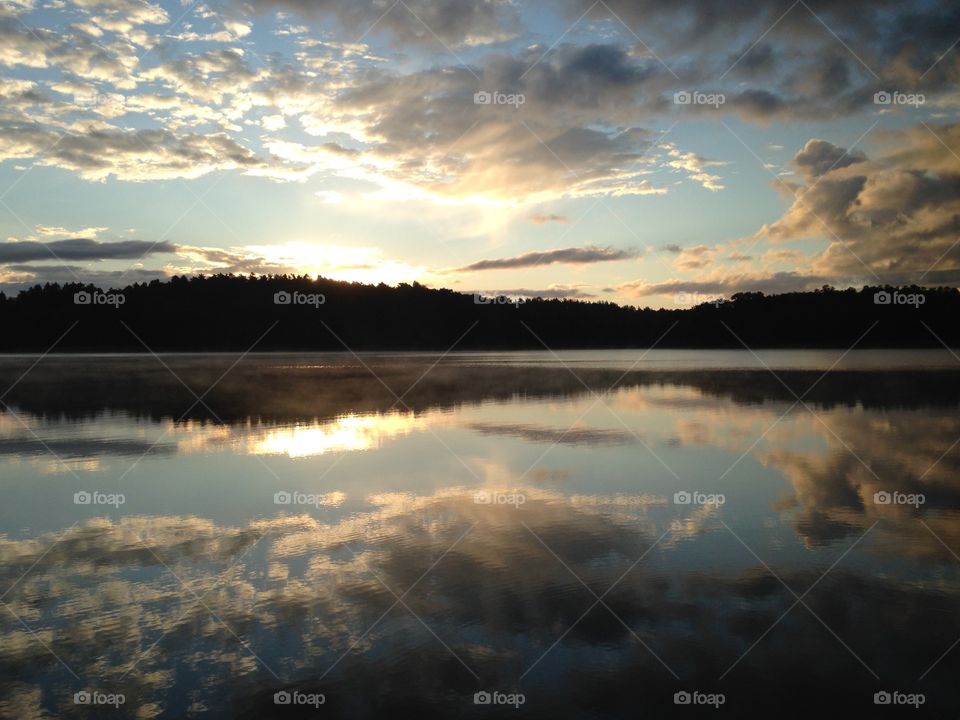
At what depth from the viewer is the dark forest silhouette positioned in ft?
441

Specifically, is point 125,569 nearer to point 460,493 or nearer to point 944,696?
point 460,493

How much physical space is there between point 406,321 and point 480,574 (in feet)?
487

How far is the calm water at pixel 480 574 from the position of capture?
594cm

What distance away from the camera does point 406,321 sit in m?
156

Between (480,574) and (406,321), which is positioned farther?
(406,321)

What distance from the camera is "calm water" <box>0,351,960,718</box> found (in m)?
5.94

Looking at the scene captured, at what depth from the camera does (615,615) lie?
730 cm

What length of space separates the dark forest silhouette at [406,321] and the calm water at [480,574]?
117281 mm

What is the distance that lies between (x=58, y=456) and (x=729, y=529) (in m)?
14.8

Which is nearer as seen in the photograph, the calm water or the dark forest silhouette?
the calm water

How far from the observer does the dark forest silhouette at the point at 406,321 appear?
134 meters

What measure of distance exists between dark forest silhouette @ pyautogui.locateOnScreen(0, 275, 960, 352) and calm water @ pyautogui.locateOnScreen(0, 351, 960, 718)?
4617 inches

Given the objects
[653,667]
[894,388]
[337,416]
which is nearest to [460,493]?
[653,667]

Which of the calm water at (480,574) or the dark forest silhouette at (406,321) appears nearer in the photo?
the calm water at (480,574)
